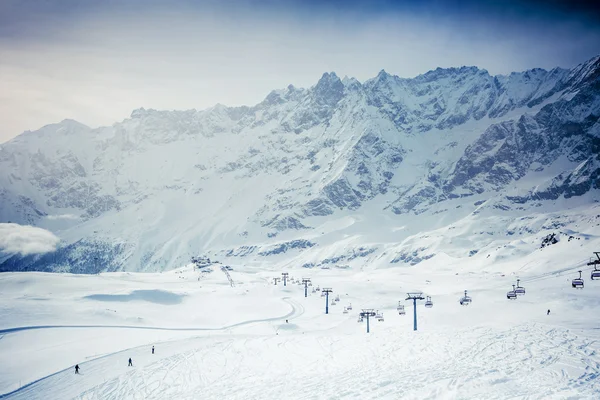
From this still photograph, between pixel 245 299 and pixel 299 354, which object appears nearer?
pixel 299 354

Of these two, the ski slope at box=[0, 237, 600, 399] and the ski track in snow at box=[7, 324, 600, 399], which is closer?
the ski track in snow at box=[7, 324, 600, 399]

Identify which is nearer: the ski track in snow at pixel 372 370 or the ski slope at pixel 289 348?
the ski track in snow at pixel 372 370

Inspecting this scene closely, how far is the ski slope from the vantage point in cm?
3250

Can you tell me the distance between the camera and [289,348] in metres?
53.5

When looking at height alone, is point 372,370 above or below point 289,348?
above

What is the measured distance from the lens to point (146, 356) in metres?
53.8

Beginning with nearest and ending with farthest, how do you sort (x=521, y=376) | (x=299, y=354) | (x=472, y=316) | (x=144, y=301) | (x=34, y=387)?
1. (x=521, y=376)
2. (x=34, y=387)
3. (x=299, y=354)
4. (x=472, y=316)
5. (x=144, y=301)

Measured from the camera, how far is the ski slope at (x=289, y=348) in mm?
32500

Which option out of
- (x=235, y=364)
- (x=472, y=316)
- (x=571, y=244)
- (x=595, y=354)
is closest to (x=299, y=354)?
(x=235, y=364)

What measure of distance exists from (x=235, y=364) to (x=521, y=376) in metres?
27.8

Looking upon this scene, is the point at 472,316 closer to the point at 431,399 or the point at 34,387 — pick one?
the point at 431,399

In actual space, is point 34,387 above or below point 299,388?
below

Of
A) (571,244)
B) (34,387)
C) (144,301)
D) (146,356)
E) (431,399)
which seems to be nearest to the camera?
(431,399)

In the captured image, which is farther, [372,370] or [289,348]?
[289,348]
